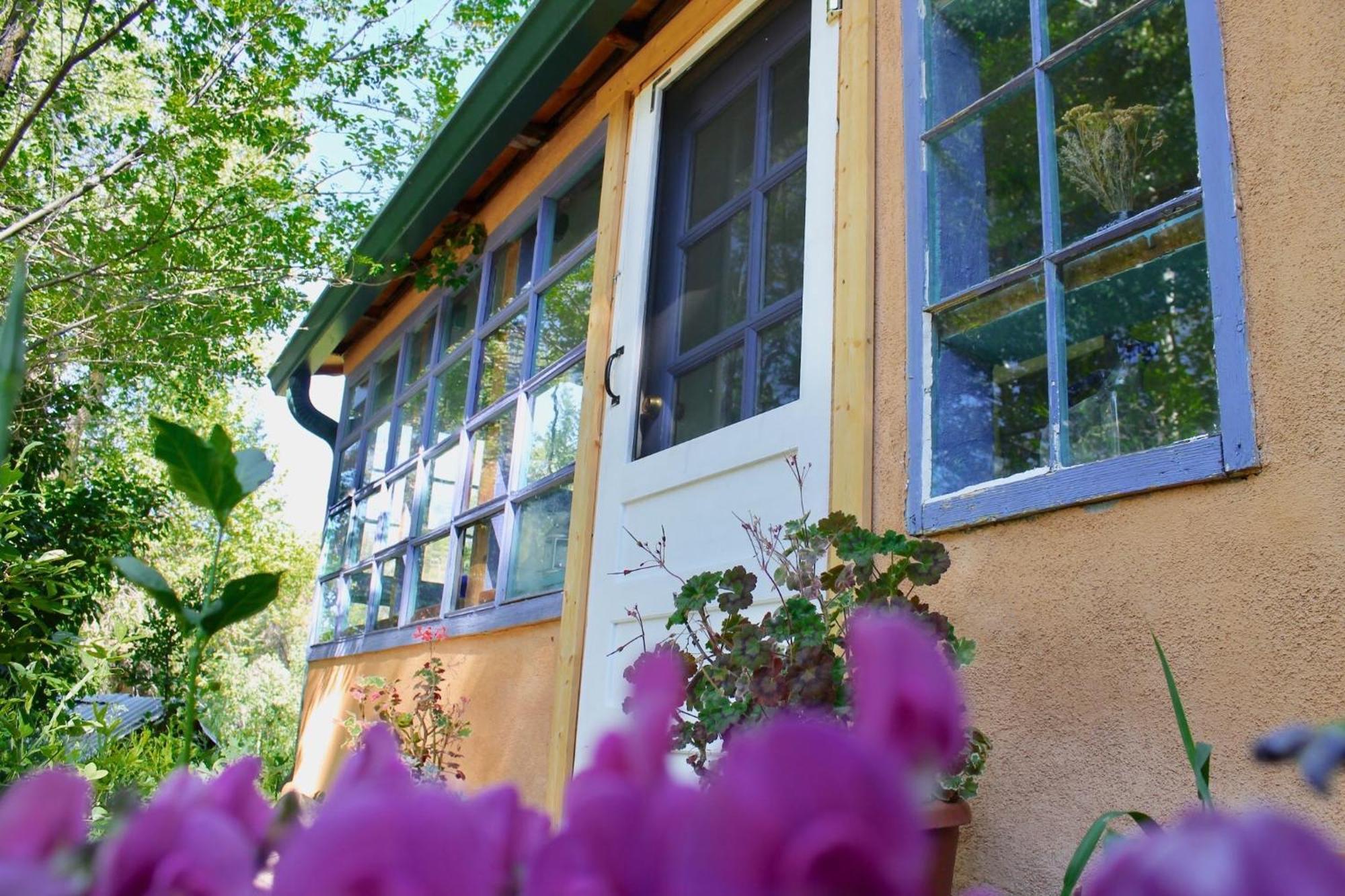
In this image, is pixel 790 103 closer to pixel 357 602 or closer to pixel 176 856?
pixel 176 856

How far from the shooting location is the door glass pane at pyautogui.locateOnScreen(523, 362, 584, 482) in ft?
A: 13.5

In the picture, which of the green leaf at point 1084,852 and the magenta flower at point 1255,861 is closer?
the magenta flower at point 1255,861

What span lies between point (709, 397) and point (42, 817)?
3116mm

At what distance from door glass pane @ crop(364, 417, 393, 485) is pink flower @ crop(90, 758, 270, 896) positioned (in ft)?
21.4

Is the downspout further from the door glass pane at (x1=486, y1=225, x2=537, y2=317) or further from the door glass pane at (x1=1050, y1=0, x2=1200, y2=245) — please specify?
the door glass pane at (x1=1050, y1=0, x2=1200, y2=245)

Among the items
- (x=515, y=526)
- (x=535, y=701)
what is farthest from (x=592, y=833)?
Answer: (x=515, y=526)

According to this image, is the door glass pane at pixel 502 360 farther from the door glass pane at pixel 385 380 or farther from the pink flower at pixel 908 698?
the pink flower at pixel 908 698

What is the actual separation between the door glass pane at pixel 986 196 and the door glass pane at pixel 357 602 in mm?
4770

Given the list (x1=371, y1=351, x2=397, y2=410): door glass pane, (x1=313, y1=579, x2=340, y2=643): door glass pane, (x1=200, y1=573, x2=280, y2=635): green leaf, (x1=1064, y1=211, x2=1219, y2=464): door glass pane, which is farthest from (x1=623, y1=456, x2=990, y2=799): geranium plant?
(x1=313, y1=579, x2=340, y2=643): door glass pane

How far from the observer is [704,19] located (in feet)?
12.1

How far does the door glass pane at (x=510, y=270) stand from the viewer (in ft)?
16.7

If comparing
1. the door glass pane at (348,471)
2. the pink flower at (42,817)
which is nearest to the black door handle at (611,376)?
the pink flower at (42,817)

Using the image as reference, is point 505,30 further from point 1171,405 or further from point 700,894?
point 700,894

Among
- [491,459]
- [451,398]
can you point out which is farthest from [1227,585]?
[451,398]
